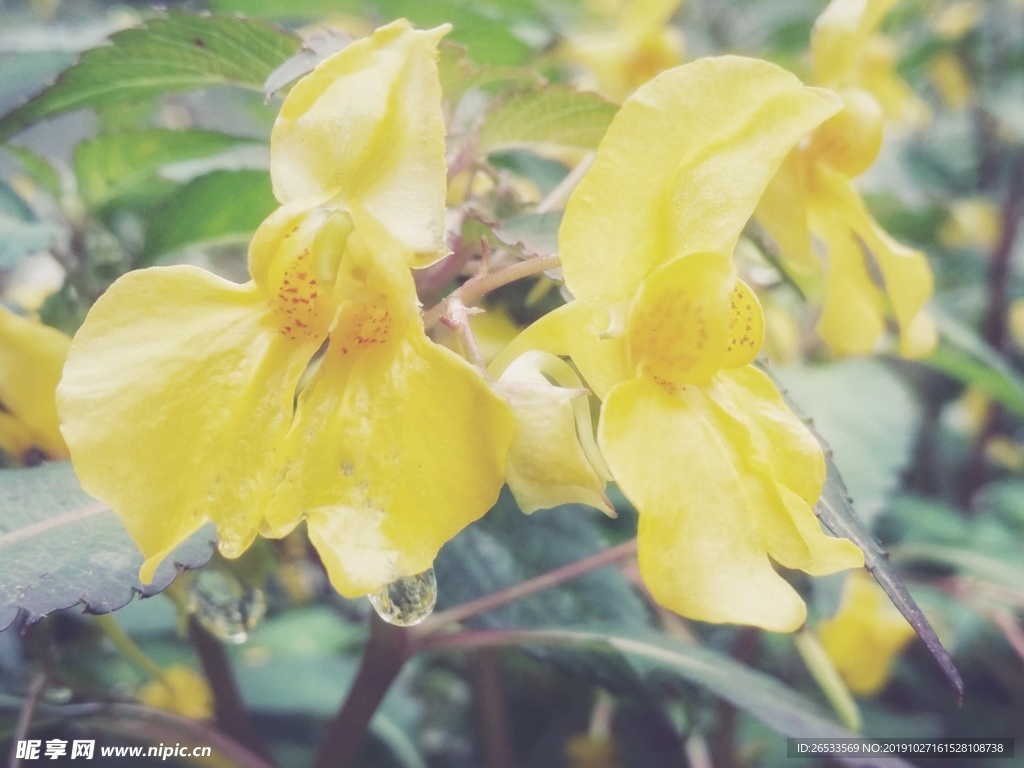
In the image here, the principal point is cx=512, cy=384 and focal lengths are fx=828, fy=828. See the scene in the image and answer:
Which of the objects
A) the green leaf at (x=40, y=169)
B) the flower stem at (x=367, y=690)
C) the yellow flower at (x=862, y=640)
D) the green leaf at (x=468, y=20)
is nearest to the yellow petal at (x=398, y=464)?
the flower stem at (x=367, y=690)

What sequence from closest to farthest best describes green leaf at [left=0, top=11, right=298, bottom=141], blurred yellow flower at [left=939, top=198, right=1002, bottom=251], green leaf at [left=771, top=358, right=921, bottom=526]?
green leaf at [left=0, top=11, right=298, bottom=141] < green leaf at [left=771, top=358, right=921, bottom=526] < blurred yellow flower at [left=939, top=198, right=1002, bottom=251]

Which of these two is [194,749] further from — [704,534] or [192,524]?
[704,534]

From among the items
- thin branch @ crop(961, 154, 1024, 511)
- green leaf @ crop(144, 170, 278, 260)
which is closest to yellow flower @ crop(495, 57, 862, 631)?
green leaf @ crop(144, 170, 278, 260)

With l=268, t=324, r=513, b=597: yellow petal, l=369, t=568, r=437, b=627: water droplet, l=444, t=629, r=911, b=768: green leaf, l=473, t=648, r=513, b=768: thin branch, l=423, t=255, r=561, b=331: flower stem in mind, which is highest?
l=423, t=255, r=561, b=331: flower stem

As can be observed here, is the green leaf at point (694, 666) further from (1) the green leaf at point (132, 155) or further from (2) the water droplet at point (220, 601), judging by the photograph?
(1) the green leaf at point (132, 155)

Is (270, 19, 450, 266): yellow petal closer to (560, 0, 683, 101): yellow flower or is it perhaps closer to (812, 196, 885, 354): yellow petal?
(812, 196, 885, 354): yellow petal

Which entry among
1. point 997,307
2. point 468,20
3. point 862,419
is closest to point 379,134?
point 468,20
